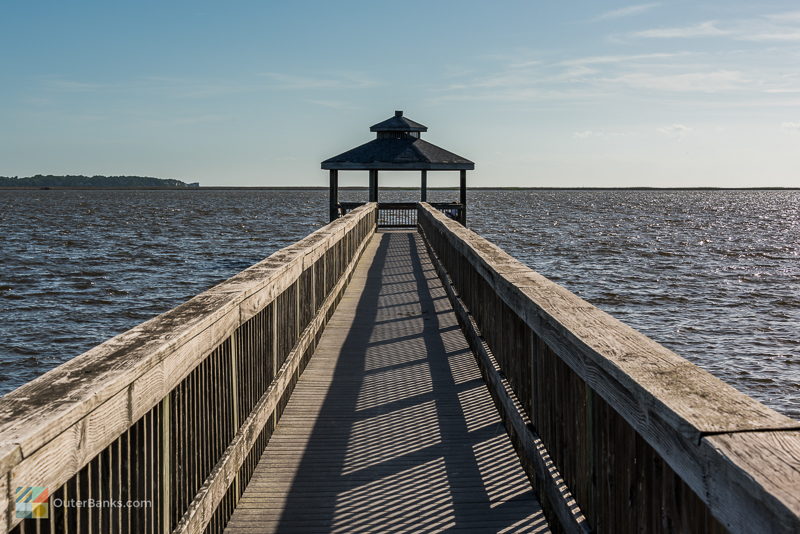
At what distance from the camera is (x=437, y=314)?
10742mm

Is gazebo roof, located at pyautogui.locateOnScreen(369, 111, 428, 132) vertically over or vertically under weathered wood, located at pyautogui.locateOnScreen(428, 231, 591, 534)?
over

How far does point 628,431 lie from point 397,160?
30.2 metres

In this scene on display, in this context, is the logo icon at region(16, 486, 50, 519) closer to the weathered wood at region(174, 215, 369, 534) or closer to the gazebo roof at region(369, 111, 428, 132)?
the weathered wood at region(174, 215, 369, 534)

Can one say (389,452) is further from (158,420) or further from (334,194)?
(334,194)

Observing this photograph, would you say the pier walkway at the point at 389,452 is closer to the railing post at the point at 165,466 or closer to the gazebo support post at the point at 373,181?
the railing post at the point at 165,466

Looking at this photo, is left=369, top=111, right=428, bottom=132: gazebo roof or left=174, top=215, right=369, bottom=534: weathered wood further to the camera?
left=369, top=111, right=428, bottom=132: gazebo roof

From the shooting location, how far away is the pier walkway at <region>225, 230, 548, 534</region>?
423 centimetres

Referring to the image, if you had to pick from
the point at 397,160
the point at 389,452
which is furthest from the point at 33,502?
the point at 397,160

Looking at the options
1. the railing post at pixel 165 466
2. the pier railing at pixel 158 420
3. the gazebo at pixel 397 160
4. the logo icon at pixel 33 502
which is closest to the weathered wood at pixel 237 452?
the pier railing at pixel 158 420

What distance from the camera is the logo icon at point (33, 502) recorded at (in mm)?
1971

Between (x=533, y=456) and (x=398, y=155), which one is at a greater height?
(x=398, y=155)

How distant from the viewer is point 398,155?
110 ft

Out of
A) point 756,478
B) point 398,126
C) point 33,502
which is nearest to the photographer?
point 756,478

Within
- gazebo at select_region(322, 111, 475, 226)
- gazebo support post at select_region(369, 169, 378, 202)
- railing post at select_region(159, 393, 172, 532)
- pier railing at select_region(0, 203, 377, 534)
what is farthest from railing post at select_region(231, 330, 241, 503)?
gazebo support post at select_region(369, 169, 378, 202)
